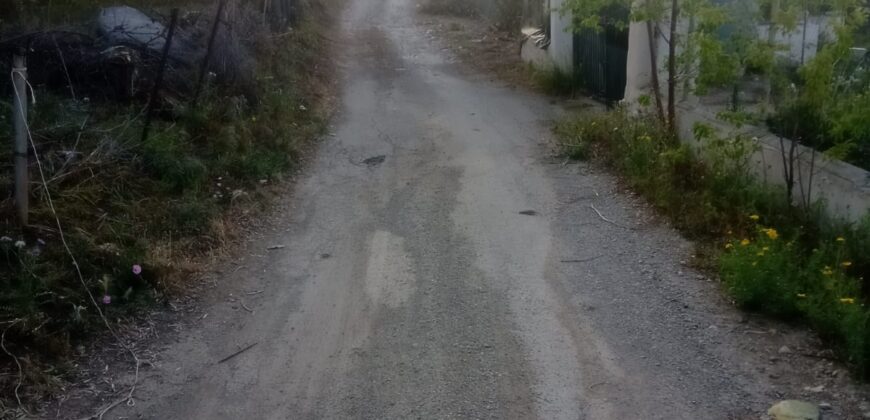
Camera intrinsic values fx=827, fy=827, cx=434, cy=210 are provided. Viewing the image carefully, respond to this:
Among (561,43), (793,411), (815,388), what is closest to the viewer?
(793,411)

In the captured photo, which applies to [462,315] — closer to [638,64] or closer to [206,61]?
[206,61]

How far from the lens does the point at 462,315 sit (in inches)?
239

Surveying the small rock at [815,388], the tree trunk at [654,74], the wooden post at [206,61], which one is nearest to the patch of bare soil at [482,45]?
the tree trunk at [654,74]

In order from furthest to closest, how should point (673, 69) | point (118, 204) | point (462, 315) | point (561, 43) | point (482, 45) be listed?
1. point (482, 45)
2. point (561, 43)
3. point (673, 69)
4. point (118, 204)
5. point (462, 315)

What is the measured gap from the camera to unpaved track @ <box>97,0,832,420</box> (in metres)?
5.01

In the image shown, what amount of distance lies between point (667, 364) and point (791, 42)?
3.50 m

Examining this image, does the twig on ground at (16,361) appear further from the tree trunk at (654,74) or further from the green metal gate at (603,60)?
the green metal gate at (603,60)

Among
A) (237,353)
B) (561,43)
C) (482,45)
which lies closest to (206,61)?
(237,353)

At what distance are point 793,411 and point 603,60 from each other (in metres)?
8.92

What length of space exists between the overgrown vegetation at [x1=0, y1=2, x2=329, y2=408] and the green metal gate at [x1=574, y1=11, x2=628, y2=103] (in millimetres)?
4956

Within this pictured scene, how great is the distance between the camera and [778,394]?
16.4ft

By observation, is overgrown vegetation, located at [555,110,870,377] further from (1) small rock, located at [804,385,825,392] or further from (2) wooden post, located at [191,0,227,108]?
(2) wooden post, located at [191,0,227,108]

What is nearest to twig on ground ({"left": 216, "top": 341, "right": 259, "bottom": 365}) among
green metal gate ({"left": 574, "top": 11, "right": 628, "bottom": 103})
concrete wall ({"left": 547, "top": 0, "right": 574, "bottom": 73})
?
green metal gate ({"left": 574, "top": 11, "right": 628, "bottom": 103})

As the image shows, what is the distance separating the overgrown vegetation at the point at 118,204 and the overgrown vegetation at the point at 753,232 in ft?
13.2
